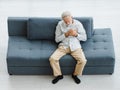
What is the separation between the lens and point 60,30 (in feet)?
17.0

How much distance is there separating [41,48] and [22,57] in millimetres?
360

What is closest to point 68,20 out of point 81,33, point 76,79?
point 81,33

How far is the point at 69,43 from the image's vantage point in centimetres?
513

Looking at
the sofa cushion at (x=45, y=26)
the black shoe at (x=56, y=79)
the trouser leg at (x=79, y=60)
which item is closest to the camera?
the trouser leg at (x=79, y=60)

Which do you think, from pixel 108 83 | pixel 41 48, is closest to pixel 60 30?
pixel 41 48

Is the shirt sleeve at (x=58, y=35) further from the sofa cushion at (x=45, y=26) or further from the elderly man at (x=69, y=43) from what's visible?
the sofa cushion at (x=45, y=26)

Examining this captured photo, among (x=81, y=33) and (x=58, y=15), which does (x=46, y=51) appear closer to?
(x=81, y=33)

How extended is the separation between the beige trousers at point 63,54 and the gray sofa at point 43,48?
7 centimetres

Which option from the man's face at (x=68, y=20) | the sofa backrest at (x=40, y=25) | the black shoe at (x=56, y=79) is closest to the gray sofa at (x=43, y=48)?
the sofa backrest at (x=40, y=25)

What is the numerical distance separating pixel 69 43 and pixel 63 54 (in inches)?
7.9

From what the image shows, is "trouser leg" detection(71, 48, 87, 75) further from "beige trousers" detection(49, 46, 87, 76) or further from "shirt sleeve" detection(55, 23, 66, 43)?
"shirt sleeve" detection(55, 23, 66, 43)

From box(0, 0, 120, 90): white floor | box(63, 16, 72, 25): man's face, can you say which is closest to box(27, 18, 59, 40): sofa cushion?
box(63, 16, 72, 25): man's face

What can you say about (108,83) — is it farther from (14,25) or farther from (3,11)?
(3,11)

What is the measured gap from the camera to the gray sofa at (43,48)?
5.03m
